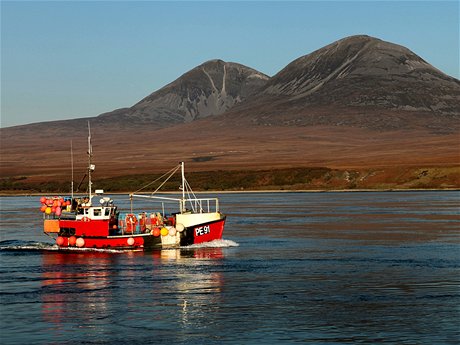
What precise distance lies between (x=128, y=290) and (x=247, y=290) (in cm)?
625

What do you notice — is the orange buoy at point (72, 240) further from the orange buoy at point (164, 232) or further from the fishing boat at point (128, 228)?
the orange buoy at point (164, 232)

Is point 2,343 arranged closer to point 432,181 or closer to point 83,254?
point 83,254

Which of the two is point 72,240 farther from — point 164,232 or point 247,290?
point 247,290

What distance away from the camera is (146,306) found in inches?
1679

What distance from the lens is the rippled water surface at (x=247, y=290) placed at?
3675cm

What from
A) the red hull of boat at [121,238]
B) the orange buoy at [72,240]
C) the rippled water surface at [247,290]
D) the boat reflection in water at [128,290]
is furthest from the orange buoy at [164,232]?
the orange buoy at [72,240]

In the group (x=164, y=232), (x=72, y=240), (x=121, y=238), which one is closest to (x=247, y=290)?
(x=164, y=232)

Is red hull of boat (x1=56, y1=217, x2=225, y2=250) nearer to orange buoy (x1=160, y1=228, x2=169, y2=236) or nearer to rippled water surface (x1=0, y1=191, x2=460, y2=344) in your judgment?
orange buoy (x1=160, y1=228, x2=169, y2=236)

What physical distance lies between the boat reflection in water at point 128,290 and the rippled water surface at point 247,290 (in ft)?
0.21

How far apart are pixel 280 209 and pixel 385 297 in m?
73.2

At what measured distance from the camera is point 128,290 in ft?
156

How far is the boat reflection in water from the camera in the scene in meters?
39.2

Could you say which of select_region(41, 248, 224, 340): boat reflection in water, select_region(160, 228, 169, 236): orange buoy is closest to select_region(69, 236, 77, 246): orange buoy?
select_region(41, 248, 224, 340): boat reflection in water

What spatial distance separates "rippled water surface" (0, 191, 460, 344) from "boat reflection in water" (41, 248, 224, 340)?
65 mm
